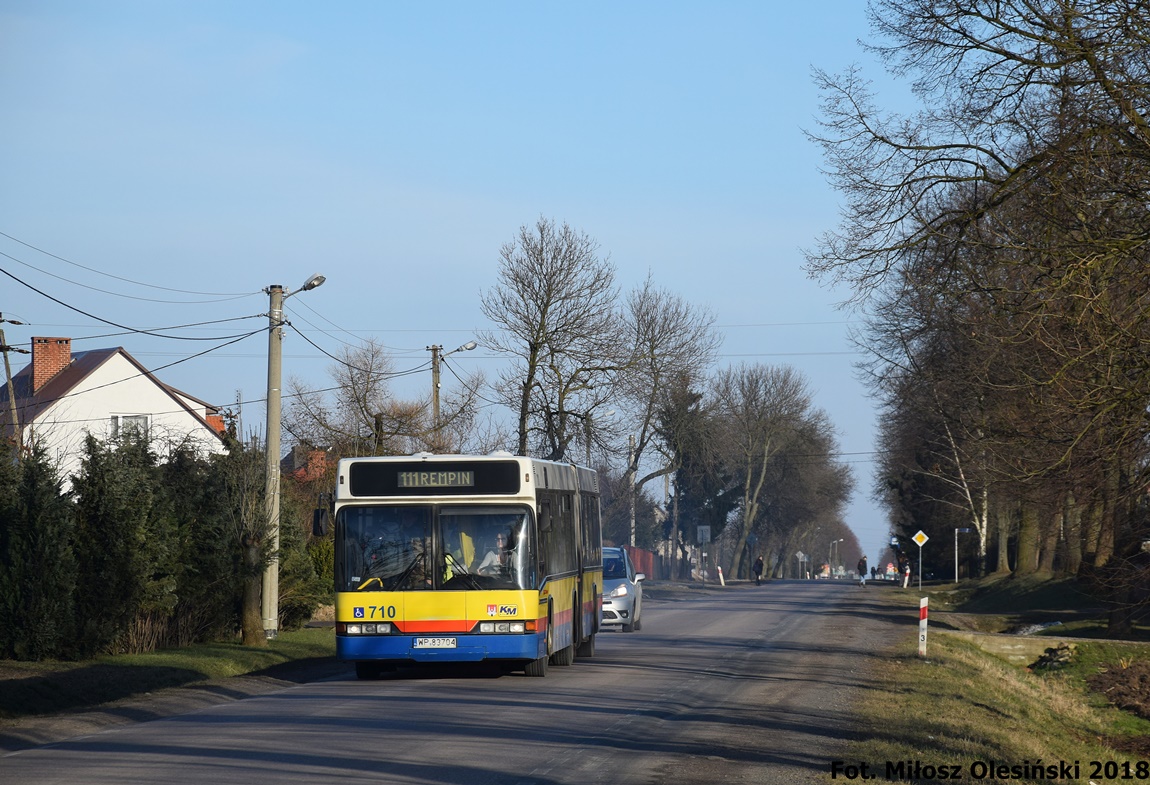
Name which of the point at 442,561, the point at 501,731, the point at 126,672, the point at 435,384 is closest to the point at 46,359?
the point at 435,384

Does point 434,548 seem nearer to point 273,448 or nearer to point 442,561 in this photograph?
point 442,561

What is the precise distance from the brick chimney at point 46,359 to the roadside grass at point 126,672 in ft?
139

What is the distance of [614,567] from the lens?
94.9ft

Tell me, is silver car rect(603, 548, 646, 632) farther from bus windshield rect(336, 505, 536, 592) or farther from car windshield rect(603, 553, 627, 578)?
bus windshield rect(336, 505, 536, 592)

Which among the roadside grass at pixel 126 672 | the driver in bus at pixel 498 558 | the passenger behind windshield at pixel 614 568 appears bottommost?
the roadside grass at pixel 126 672

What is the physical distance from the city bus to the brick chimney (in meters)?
47.4

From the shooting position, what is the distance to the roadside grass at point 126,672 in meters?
14.5

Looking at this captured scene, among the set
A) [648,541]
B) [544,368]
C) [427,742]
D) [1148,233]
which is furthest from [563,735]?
[648,541]

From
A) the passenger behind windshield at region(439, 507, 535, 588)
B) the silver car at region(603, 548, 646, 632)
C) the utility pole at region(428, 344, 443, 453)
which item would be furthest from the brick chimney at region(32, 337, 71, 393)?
the passenger behind windshield at region(439, 507, 535, 588)

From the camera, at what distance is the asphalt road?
982cm

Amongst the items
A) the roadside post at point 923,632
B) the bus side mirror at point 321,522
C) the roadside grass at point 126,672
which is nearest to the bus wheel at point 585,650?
the roadside grass at point 126,672

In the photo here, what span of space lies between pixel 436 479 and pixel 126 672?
4656mm

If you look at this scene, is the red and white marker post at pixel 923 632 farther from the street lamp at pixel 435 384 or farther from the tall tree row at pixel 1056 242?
the street lamp at pixel 435 384

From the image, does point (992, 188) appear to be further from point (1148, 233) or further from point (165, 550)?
point (165, 550)
